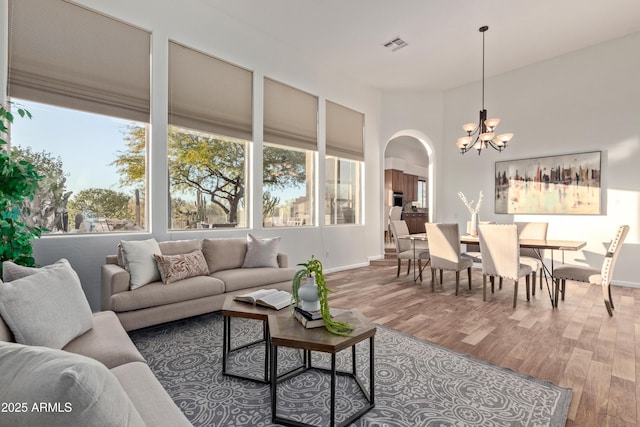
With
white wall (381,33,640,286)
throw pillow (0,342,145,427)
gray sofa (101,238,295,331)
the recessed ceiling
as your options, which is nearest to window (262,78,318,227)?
the recessed ceiling

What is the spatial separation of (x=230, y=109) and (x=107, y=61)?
57.9 inches

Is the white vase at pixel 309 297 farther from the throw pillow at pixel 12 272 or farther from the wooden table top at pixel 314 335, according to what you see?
the throw pillow at pixel 12 272

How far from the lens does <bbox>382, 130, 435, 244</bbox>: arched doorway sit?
10.2 m

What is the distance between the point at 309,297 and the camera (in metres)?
1.91

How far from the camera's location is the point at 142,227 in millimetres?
3807

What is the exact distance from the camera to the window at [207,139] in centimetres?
404

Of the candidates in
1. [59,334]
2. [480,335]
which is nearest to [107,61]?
[59,334]

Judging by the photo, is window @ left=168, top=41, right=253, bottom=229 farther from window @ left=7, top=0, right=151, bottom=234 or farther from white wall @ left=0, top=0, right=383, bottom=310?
window @ left=7, top=0, right=151, bottom=234

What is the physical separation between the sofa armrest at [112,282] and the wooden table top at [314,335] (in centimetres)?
158

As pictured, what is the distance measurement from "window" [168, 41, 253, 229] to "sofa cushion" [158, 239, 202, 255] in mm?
577

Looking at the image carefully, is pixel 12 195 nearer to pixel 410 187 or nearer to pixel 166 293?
pixel 166 293

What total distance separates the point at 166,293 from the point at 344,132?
441 centimetres

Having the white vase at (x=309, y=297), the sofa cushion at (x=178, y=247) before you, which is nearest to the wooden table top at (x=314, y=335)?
→ the white vase at (x=309, y=297)

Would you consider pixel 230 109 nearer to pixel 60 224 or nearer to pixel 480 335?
pixel 60 224
